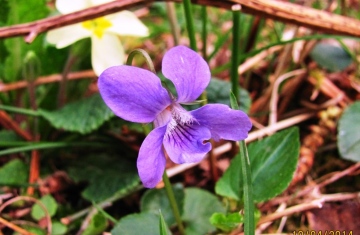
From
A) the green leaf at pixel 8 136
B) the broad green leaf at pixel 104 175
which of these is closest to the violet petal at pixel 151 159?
the broad green leaf at pixel 104 175

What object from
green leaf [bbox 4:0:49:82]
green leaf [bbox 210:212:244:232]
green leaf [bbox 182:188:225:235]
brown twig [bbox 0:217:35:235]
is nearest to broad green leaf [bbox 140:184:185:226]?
green leaf [bbox 182:188:225:235]

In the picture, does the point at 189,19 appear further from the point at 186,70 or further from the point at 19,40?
the point at 19,40

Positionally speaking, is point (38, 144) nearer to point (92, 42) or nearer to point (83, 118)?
point (83, 118)

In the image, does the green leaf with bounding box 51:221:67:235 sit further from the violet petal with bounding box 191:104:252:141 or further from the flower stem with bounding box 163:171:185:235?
the violet petal with bounding box 191:104:252:141

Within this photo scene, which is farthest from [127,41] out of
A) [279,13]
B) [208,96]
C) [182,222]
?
[182,222]

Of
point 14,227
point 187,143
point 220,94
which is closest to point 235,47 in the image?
point 220,94

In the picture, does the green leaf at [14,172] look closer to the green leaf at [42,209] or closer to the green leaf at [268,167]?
the green leaf at [42,209]
